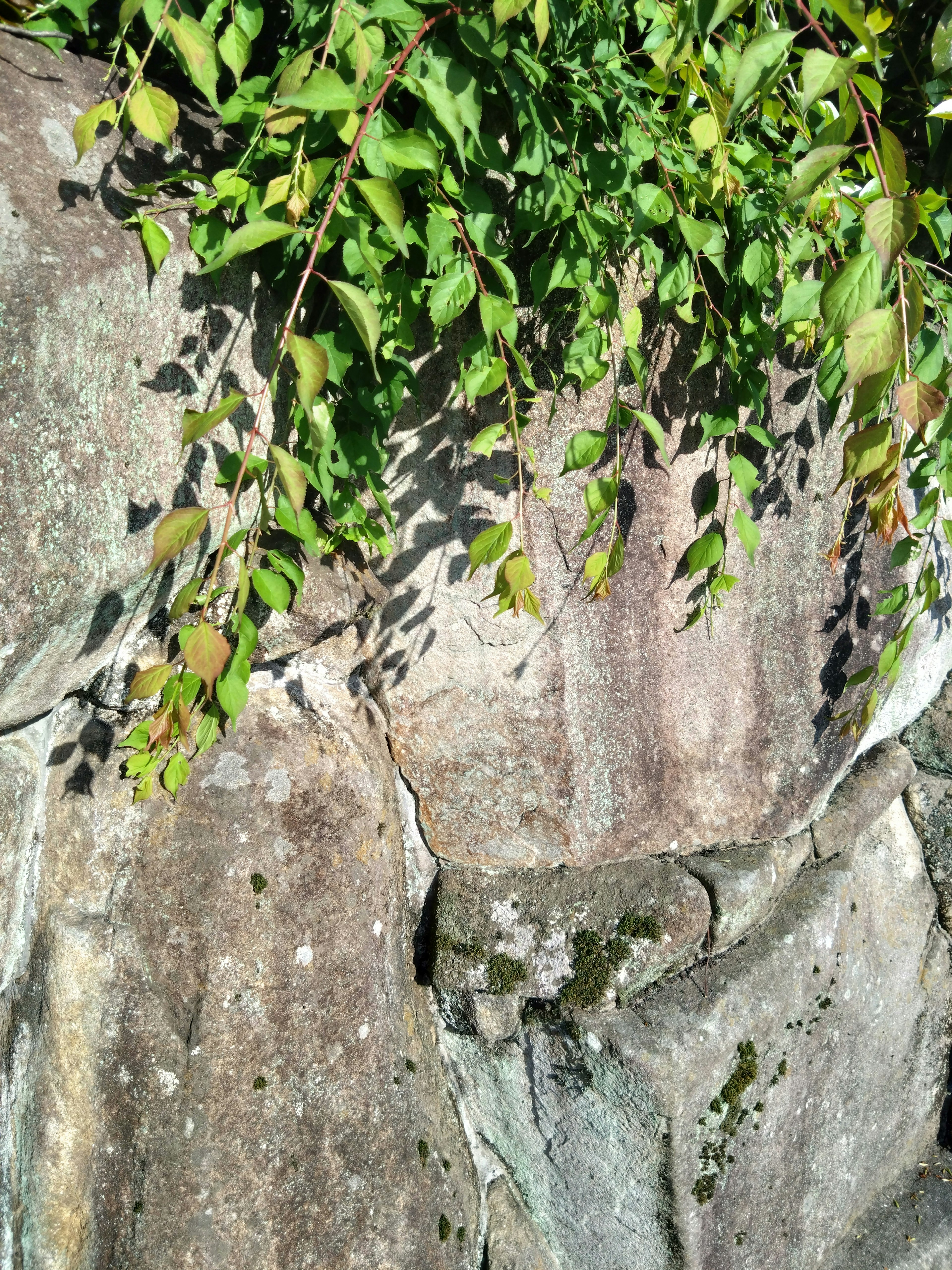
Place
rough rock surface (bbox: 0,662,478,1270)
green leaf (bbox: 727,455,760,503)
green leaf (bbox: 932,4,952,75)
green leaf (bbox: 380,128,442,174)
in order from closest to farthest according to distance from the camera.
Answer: green leaf (bbox: 380,128,442,174) < green leaf (bbox: 932,4,952,75) < rough rock surface (bbox: 0,662,478,1270) < green leaf (bbox: 727,455,760,503)

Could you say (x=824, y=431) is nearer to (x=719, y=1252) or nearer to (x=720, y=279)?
(x=720, y=279)

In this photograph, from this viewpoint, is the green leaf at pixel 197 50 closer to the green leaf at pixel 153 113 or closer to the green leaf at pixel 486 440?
the green leaf at pixel 153 113

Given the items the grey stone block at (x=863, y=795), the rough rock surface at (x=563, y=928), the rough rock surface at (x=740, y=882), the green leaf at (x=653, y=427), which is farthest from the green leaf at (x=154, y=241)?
the grey stone block at (x=863, y=795)

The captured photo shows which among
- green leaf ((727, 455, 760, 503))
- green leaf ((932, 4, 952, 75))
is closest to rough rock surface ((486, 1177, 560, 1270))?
green leaf ((727, 455, 760, 503))

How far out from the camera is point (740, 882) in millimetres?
1693

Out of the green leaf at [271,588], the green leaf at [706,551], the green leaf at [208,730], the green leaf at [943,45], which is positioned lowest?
the green leaf at [208,730]

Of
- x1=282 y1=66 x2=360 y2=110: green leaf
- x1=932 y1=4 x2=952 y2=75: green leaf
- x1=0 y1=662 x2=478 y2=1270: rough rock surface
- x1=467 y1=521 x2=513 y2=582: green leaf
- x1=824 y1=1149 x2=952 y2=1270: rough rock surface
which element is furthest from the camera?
x1=824 y1=1149 x2=952 y2=1270: rough rock surface

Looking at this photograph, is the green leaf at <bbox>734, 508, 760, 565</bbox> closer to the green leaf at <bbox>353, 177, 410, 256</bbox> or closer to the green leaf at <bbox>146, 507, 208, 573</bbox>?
the green leaf at <bbox>353, 177, 410, 256</bbox>

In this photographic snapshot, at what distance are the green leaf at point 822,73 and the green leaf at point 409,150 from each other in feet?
1.26

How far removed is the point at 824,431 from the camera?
1.76m

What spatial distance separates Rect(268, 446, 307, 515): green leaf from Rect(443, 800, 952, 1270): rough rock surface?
40.0 inches

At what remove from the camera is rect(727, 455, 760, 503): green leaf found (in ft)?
4.99

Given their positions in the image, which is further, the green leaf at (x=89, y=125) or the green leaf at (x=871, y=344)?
the green leaf at (x=89, y=125)

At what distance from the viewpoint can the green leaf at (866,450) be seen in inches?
40.1
